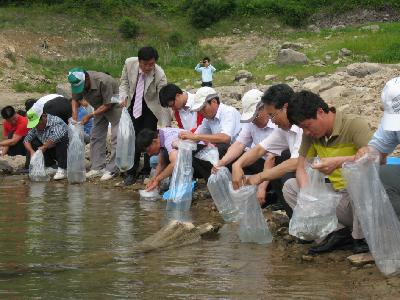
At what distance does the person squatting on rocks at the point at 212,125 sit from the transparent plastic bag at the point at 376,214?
9.88 ft

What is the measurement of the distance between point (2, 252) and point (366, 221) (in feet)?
8.79

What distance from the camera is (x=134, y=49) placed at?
3625cm

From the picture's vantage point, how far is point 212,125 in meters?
8.01

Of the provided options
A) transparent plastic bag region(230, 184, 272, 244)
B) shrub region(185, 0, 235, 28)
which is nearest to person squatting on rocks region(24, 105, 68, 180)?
transparent plastic bag region(230, 184, 272, 244)

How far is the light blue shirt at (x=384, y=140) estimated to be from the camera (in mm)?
4949

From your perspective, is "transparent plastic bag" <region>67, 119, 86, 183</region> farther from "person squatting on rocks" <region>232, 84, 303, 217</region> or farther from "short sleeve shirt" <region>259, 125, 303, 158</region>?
"short sleeve shirt" <region>259, 125, 303, 158</region>

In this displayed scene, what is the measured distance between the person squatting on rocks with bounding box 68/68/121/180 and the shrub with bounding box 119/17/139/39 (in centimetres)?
2757

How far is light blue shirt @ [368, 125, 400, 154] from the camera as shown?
4.95 meters

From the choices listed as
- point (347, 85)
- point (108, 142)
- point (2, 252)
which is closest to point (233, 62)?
point (347, 85)

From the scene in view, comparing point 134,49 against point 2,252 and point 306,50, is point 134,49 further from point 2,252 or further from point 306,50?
point 2,252

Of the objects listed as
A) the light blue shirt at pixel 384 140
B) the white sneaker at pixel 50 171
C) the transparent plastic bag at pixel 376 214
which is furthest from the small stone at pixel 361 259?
the white sneaker at pixel 50 171

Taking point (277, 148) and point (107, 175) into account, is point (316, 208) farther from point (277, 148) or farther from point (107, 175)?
point (107, 175)

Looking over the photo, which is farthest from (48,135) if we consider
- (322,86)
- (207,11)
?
(207,11)

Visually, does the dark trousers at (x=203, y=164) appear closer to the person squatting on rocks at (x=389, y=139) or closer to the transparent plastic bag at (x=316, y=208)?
the transparent plastic bag at (x=316, y=208)
